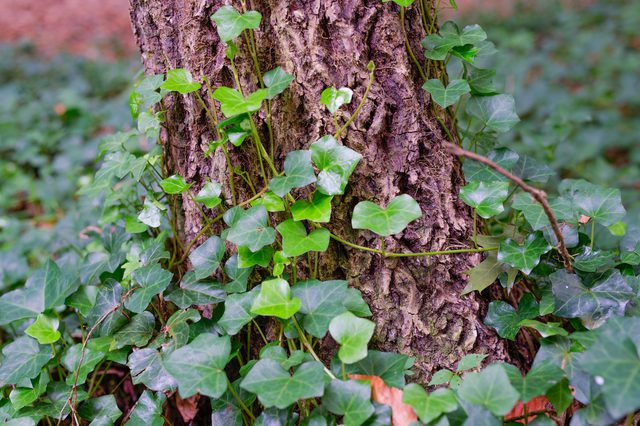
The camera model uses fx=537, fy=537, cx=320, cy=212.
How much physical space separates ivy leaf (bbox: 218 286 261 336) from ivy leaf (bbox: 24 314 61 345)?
429 millimetres

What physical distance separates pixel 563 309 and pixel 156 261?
0.95 m

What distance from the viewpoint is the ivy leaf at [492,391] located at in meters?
0.87

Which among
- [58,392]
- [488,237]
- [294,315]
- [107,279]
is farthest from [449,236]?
[58,392]

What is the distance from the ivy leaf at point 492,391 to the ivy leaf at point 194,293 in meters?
0.55

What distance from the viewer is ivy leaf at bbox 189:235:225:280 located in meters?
1.19

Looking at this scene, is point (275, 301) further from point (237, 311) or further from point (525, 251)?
point (525, 251)

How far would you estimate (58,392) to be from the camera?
125 centimetres

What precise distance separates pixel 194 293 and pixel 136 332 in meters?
0.17

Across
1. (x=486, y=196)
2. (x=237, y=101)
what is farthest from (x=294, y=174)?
(x=486, y=196)

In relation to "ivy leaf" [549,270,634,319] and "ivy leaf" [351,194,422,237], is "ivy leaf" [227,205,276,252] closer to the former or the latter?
"ivy leaf" [351,194,422,237]

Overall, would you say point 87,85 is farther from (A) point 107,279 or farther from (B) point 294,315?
(B) point 294,315

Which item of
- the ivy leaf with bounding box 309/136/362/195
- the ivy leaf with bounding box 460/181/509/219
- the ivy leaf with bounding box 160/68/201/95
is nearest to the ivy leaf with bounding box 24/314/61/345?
the ivy leaf with bounding box 160/68/201/95

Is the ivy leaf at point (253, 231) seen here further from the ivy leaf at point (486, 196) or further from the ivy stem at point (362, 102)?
the ivy leaf at point (486, 196)

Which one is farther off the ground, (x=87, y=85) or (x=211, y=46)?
(x=211, y=46)
